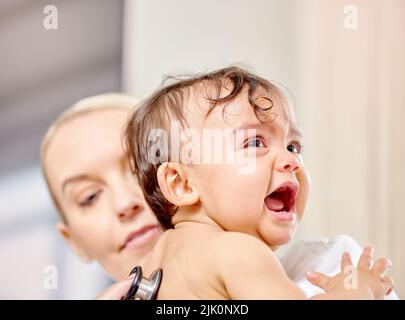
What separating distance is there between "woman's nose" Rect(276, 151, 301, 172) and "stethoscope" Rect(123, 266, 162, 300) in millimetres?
217

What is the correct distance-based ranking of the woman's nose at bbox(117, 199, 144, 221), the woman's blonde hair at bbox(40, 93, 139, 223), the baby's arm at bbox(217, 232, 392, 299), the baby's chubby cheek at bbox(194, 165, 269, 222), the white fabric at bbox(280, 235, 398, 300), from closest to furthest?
1. the baby's arm at bbox(217, 232, 392, 299)
2. the baby's chubby cheek at bbox(194, 165, 269, 222)
3. the white fabric at bbox(280, 235, 398, 300)
4. the woman's nose at bbox(117, 199, 144, 221)
5. the woman's blonde hair at bbox(40, 93, 139, 223)

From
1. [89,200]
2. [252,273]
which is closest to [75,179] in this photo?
[89,200]

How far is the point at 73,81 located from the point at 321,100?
1.83ft

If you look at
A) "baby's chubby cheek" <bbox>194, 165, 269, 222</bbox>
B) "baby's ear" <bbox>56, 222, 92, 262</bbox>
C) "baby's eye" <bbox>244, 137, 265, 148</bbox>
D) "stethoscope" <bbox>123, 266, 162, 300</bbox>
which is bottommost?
"baby's ear" <bbox>56, 222, 92, 262</bbox>

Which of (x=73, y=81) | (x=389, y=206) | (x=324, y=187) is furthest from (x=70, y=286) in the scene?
(x=389, y=206)

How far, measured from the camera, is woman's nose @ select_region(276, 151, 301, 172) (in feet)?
2.73

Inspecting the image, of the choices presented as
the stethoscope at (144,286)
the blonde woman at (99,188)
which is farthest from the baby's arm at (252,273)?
the blonde woman at (99,188)

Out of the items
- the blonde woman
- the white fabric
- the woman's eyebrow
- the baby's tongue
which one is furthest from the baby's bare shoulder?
the woman's eyebrow

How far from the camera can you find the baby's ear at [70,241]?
1263mm

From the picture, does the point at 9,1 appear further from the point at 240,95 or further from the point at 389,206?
the point at 389,206

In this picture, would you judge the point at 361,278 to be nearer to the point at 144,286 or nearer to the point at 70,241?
the point at 144,286

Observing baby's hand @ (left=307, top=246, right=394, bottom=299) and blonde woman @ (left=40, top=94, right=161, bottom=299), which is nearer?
baby's hand @ (left=307, top=246, right=394, bottom=299)

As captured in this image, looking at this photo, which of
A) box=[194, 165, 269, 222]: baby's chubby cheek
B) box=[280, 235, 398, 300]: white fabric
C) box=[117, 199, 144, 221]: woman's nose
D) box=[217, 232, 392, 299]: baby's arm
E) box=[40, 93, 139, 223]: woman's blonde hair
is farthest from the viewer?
box=[40, 93, 139, 223]: woman's blonde hair

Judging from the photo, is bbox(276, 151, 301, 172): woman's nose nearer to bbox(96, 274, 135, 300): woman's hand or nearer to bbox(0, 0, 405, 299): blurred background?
bbox(96, 274, 135, 300): woman's hand
